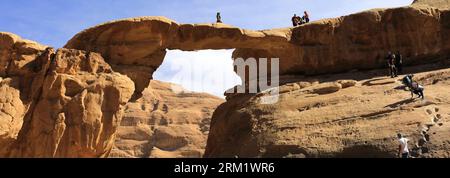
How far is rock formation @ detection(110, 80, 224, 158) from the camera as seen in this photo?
51.6m

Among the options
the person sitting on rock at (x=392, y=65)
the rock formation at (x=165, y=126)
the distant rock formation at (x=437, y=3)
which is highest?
the distant rock formation at (x=437, y=3)

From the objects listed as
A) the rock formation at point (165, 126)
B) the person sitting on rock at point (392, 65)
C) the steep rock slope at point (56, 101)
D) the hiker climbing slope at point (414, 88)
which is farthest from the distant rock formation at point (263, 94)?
the rock formation at point (165, 126)

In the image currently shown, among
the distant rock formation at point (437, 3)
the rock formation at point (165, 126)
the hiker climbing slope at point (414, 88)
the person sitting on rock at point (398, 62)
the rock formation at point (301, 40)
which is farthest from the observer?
the rock formation at point (165, 126)

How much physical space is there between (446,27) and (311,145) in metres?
10.7

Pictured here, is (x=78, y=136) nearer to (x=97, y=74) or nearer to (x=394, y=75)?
(x=97, y=74)

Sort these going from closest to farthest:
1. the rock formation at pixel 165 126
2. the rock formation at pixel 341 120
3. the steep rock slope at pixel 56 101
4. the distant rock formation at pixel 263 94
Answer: the rock formation at pixel 341 120 → the distant rock formation at pixel 263 94 → the steep rock slope at pixel 56 101 → the rock formation at pixel 165 126

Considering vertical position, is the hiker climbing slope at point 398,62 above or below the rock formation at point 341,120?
above

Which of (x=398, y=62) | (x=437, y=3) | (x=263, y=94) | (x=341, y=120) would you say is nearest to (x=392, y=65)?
(x=398, y=62)

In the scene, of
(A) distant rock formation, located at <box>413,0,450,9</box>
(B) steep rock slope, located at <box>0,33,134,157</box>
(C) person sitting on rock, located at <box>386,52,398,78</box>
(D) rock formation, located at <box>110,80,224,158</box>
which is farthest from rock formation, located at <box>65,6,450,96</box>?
(D) rock formation, located at <box>110,80,224,158</box>

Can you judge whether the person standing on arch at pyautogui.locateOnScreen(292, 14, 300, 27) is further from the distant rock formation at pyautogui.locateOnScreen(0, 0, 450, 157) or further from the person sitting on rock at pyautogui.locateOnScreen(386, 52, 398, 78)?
the person sitting on rock at pyautogui.locateOnScreen(386, 52, 398, 78)

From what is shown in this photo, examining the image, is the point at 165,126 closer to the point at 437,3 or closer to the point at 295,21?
the point at 295,21

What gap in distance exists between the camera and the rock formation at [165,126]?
51625mm

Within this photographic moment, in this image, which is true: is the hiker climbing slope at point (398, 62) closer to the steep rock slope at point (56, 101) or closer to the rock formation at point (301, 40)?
the rock formation at point (301, 40)
